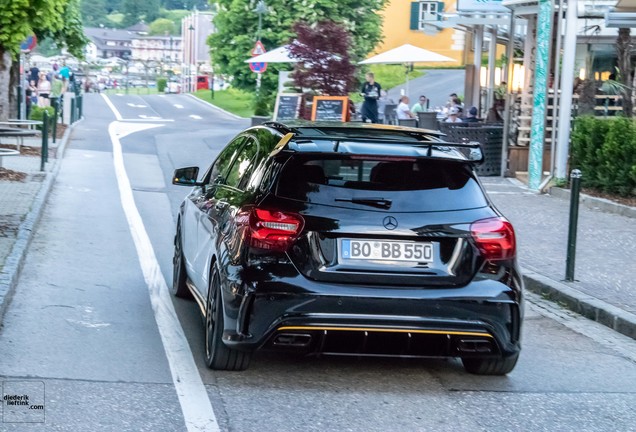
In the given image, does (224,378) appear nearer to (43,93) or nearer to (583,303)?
(583,303)

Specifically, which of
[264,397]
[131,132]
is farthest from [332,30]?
[264,397]

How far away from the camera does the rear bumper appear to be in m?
6.59

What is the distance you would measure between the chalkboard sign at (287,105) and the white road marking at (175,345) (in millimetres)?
13586

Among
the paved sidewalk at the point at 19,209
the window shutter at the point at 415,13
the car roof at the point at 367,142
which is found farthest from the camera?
the window shutter at the point at 415,13

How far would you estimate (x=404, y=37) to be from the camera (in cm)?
7419

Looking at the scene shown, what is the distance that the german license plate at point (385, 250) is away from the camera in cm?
669

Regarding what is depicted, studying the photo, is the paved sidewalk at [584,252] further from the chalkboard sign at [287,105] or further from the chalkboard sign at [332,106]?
the chalkboard sign at [287,105]

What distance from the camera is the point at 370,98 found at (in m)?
30.9

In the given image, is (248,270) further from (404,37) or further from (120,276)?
(404,37)

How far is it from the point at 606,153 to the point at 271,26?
3600cm

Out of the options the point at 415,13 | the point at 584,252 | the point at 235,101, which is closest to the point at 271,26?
the point at 235,101

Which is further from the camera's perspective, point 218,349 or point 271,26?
point 271,26

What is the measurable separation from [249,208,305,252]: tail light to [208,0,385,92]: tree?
44438 millimetres

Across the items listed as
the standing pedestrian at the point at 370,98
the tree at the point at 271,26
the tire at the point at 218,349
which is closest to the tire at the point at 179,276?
the tire at the point at 218,349
